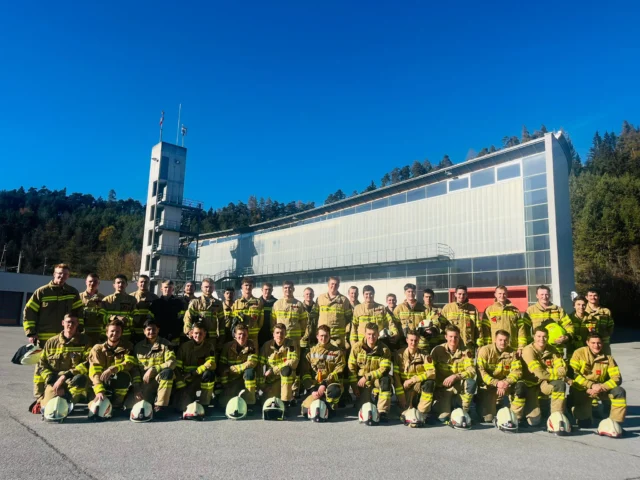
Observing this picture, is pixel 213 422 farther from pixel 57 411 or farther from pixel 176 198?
pixel 176 198

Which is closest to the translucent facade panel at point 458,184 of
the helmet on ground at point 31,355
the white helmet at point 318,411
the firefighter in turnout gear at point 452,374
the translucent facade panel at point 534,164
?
the translucent facade panel at point 534,164

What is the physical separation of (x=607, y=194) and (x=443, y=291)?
35.2 meters

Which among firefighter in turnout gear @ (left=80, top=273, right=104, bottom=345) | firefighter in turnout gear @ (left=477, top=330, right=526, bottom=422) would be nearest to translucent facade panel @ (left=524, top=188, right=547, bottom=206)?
firefighter in turnout gear @ (left=477, top=330, right=526, bottom=422)

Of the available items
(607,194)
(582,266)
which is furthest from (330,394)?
(607,194)

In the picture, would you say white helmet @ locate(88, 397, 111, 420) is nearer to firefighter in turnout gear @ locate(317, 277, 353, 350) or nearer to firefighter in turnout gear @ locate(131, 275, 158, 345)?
firefighter in turnout gear @ locate(131, 275, 158, 345)

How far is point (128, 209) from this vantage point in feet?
429

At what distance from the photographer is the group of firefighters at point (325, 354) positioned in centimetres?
711

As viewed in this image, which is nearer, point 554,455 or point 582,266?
point 554,455

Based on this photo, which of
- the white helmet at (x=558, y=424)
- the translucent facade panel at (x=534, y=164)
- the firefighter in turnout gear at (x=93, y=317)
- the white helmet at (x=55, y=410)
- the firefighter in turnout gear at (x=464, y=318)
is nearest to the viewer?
the white helmet at (x=55, y=410)

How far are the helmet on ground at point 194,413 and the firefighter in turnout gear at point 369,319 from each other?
117 inches

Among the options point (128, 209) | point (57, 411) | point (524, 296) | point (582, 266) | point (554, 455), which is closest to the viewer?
point (554, 455)

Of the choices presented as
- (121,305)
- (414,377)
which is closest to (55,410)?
(121,305)

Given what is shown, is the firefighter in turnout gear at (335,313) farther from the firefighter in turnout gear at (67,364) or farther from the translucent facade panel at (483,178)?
the translucent facade panel at (483,178)

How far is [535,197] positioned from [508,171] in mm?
2745
